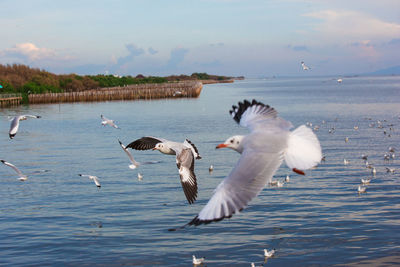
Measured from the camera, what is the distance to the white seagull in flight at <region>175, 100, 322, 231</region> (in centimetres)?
618

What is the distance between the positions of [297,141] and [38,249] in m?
8.59

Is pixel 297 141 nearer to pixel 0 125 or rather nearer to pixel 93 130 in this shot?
pixel 93 130

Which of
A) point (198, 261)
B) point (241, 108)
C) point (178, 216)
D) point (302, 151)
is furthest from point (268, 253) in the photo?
point (302, 151)

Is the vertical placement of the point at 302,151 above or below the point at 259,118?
below

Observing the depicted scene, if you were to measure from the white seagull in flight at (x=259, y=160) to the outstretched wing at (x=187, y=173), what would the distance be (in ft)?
10.2

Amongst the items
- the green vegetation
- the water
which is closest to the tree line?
the green vegetation

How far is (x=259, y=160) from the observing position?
21.6ft

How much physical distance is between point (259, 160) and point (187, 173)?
12.9ft

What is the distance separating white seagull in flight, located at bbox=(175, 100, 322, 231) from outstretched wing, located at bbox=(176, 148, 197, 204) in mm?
3104

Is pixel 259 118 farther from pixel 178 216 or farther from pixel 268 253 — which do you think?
pixel 178 216

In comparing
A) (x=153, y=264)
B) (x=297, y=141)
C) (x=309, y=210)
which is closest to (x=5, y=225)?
(x=153, y=264)

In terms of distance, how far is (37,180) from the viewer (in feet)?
70.9

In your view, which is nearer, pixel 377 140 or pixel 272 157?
pixel 272 157

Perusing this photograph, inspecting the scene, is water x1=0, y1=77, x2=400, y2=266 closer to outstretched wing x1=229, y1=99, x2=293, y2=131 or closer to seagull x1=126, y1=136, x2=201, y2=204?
seagull x1=126, y1=136, x2=201, y2=204
